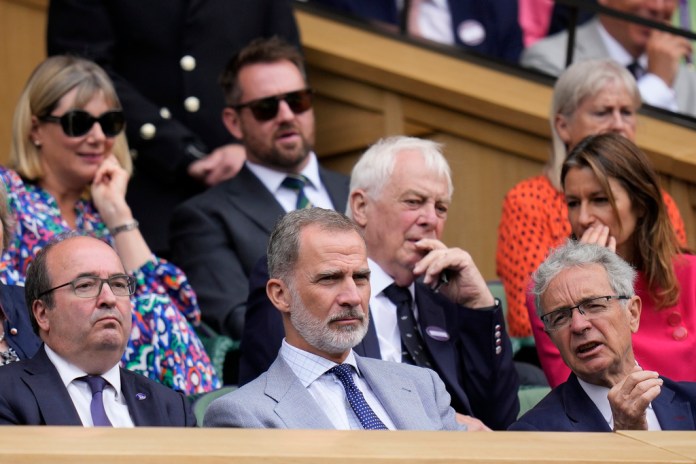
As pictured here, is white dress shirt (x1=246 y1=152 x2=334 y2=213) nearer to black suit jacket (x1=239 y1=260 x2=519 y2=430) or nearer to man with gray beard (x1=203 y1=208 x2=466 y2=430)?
black suit jacket (x1=239 y1=260 x2=519 y2=430)

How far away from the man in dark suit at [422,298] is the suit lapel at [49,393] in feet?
2.44

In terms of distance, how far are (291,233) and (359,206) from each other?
0.81 m

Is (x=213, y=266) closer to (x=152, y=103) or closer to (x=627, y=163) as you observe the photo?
(x=152, y=103)

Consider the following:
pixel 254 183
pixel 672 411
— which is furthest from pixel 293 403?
pixel 254 183

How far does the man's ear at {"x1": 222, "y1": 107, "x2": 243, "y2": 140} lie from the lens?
5.62 meters

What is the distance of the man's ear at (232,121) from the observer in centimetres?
562

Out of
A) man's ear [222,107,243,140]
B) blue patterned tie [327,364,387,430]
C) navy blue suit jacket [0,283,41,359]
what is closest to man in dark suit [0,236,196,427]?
navy blue suit jacket [0,283,41,359]

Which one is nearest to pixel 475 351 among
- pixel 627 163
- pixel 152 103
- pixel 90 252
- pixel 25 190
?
pixel 627 163

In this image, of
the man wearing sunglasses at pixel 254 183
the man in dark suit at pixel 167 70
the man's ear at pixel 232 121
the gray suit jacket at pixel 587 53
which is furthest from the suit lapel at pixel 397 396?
the gray suit jacket at pixel 587 53

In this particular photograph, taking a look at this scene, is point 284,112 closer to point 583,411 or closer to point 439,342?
point 439,342

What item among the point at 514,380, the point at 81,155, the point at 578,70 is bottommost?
the point at 514,380

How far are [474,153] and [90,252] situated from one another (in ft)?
8.82

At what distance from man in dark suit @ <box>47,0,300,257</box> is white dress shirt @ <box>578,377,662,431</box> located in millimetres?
2141

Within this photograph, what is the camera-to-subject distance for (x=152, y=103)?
19.2 feet
